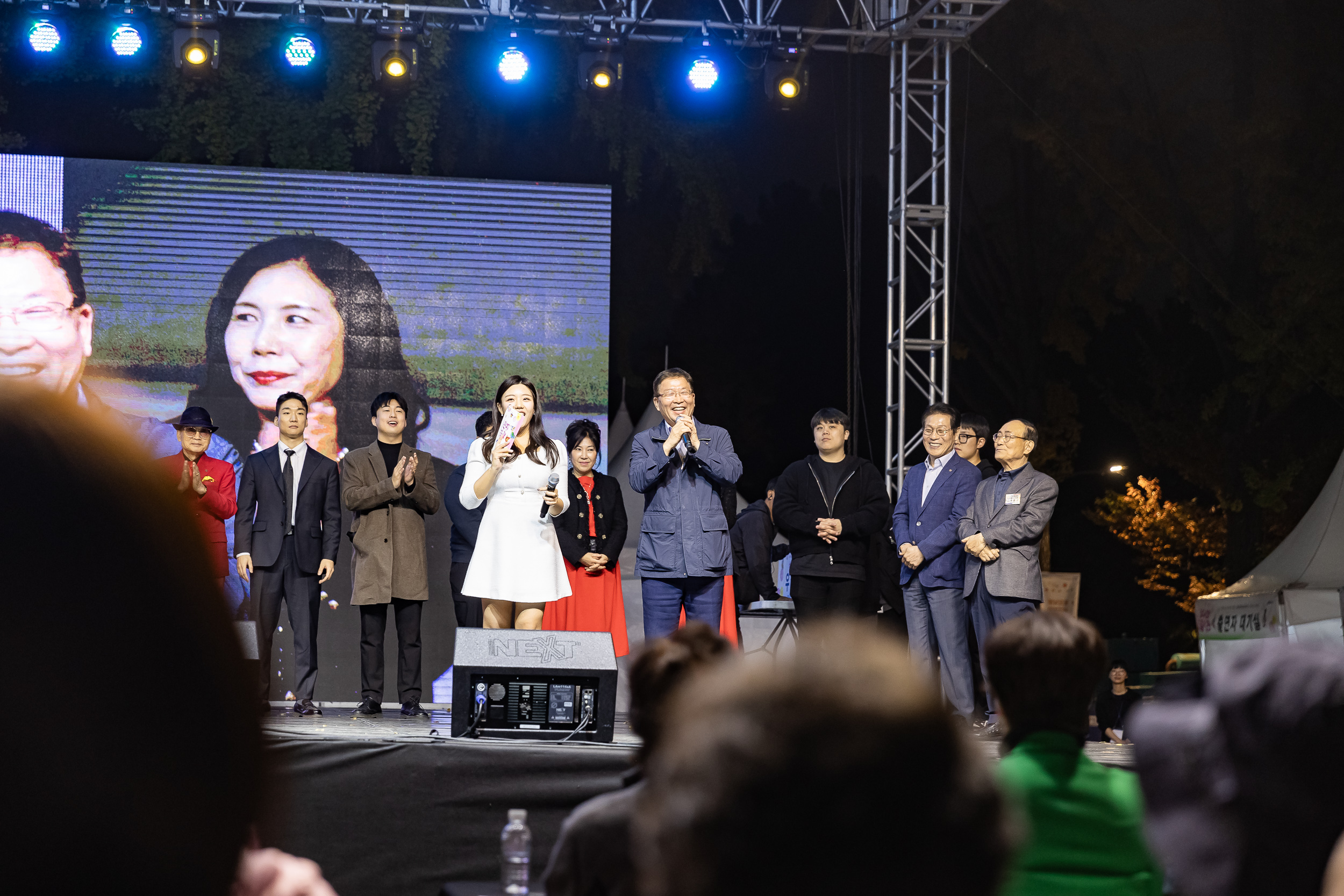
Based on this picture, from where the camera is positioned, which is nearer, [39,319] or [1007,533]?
[1007,533]

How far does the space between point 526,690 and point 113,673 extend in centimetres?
428

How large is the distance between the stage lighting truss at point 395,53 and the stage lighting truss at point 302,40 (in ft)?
1.20

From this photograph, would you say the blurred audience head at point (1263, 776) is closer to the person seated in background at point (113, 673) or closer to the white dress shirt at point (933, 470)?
the person seated in background at point (113, 673)

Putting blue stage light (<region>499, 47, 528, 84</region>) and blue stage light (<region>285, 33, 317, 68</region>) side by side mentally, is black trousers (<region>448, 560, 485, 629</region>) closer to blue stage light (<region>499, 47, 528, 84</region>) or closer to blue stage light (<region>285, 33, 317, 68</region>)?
blue stage light (<region>499, 47, 528, 84</region>)

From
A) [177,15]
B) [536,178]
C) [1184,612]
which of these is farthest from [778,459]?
[1184,612]

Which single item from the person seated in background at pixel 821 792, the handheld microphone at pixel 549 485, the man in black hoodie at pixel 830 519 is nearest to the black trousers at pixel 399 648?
the handheld microphone at pixel 549 485

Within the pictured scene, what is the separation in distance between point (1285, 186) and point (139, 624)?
49.5 ft

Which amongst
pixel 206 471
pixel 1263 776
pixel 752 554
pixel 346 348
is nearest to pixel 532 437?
pixel 206 471

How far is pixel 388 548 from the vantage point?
6.19 metres

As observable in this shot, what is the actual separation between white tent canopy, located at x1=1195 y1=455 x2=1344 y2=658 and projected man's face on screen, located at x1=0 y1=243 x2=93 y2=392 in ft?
26.8

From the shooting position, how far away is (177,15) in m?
7.93

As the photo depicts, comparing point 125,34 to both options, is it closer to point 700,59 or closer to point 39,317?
point 39,317

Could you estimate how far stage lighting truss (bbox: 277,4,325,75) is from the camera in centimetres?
797

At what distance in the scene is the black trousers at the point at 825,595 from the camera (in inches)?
241
